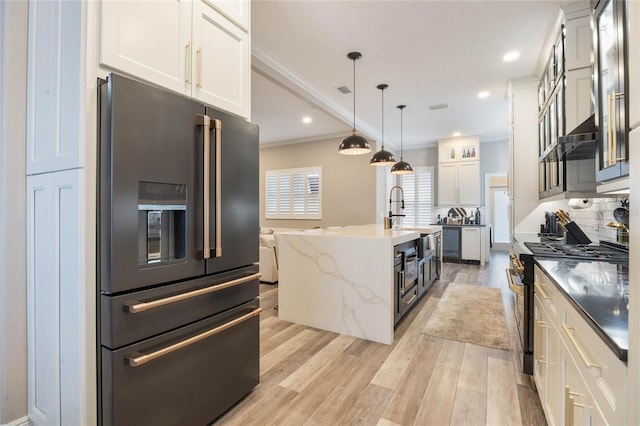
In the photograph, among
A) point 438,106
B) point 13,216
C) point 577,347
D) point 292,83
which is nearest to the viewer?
point 577,347

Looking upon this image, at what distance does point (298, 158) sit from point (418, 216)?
3.58 metres

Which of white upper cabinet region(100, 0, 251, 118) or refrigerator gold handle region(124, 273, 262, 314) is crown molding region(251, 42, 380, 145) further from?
refrigerator gold handle region(124, 273, 262, 314)

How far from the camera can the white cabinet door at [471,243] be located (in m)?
6.90

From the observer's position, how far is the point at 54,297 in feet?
4.55

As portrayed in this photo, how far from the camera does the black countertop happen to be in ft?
2.74

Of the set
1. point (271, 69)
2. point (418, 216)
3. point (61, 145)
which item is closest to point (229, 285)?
point (61, 145)

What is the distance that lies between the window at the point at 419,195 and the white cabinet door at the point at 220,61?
22.8ft

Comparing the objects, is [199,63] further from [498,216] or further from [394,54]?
[498,216]

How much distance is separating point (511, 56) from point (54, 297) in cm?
462

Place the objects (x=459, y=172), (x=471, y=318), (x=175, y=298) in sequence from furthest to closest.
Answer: (x=459, y=172)
(x=471, y=318)
(x=175, y=298)

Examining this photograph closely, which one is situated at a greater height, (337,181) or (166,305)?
(337,181)

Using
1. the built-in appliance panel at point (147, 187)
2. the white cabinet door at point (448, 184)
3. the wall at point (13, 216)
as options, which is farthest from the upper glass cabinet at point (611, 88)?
the white cabinet door at point (448, 184)

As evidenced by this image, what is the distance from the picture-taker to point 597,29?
67.1 inches

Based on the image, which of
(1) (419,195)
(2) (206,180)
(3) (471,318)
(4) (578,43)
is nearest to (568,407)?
(2) (206,180)
